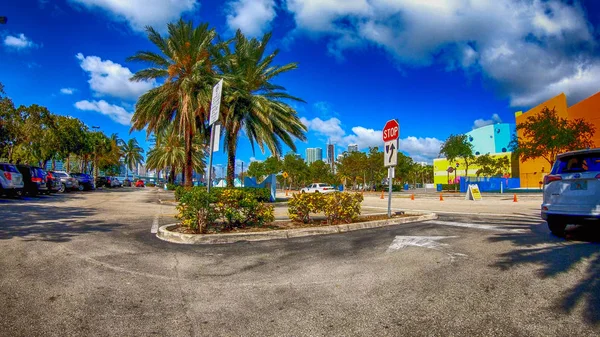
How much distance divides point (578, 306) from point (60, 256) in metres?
6.54

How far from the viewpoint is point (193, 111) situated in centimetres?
1803

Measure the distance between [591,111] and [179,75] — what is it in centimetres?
5040

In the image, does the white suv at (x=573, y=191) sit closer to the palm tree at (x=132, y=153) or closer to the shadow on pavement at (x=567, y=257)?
the shadow on pavement at (x=567, y=257)

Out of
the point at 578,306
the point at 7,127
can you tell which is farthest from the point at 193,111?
the point at 7,127

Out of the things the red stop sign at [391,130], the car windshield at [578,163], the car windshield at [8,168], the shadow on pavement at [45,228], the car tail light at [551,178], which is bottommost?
the shadow on pavement at [45,228]

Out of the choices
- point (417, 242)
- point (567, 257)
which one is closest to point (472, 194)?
point (417, 242)

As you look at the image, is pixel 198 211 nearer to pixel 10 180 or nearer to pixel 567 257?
pixel 567 257

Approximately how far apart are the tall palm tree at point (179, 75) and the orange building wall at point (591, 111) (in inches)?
1856

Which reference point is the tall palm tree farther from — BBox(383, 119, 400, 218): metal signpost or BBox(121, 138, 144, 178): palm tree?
BBox(121, 138, 144, 178): palm tree

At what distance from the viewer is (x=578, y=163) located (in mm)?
6230

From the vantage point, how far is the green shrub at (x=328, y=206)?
8602 millimetres

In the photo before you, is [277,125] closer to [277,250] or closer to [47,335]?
[277,250]

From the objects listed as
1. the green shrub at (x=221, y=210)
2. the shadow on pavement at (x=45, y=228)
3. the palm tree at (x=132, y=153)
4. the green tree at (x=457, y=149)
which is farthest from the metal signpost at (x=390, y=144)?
the palm tree at (x=132, y=153)

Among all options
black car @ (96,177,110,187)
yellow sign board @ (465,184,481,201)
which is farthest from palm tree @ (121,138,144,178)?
yellow sign board @ (465,184,481,201)
